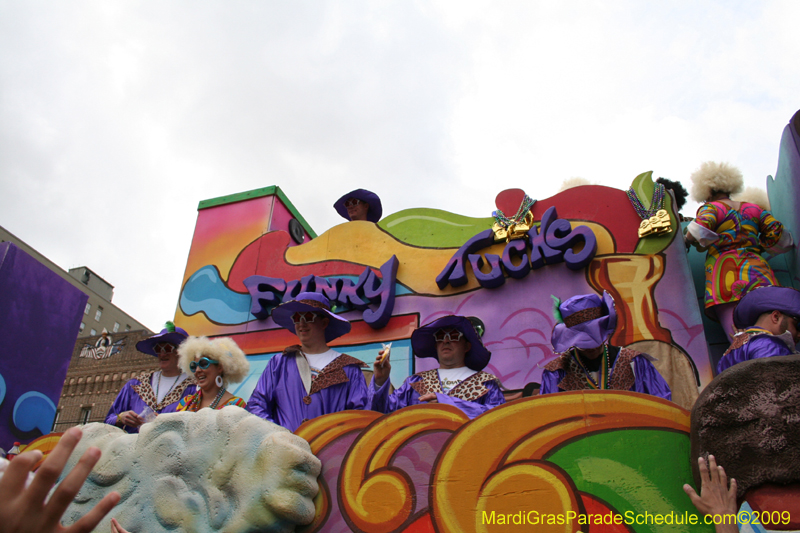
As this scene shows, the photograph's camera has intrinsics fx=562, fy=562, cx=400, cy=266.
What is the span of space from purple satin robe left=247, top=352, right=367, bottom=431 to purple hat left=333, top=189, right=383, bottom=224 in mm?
4170

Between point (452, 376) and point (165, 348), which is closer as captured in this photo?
point (452, 376)

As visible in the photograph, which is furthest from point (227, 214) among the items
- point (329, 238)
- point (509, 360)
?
point (509, 360)

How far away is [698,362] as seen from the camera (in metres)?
5.10

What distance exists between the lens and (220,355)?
171 inches

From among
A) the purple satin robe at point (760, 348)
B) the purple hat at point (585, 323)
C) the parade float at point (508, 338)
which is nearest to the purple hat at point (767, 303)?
the purple satin robe at point (760, 348)

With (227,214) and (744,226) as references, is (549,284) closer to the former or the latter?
(744,226)

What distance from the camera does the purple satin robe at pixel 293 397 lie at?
374 centimetres

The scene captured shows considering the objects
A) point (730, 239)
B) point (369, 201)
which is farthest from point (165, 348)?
point (730, 239)

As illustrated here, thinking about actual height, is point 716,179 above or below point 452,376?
above

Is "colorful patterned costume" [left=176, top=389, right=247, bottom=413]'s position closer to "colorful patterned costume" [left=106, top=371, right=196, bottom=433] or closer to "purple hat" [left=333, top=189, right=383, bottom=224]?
"colorful patterned costume" [left=106, top=371, right=196, bottom=433]

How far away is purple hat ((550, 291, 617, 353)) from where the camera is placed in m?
3.26

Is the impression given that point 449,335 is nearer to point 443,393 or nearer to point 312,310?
point 443,393

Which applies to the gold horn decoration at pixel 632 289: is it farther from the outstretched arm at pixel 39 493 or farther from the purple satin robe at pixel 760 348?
the outstretched arm at pixel 39 493

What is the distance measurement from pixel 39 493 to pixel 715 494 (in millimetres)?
2077
